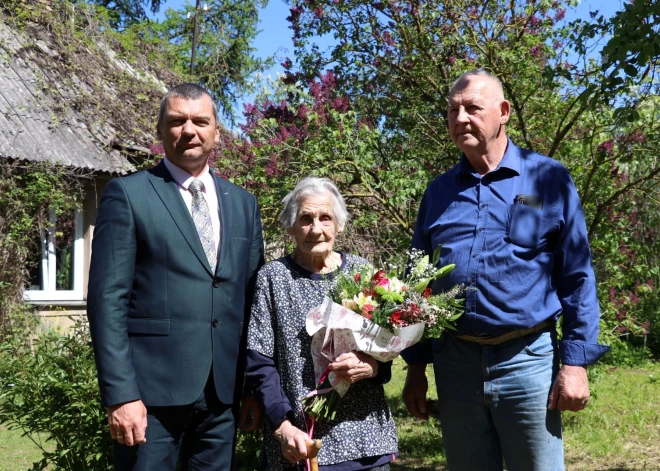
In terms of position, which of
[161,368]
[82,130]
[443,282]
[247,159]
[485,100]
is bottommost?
[161,368]

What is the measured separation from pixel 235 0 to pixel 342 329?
26.8 m

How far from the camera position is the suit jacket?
9.85 feet

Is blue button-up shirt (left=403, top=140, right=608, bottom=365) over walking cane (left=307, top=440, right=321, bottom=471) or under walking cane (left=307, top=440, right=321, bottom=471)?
over

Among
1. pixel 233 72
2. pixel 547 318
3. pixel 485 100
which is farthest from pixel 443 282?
pixel 233 72

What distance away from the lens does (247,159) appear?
6219 mm

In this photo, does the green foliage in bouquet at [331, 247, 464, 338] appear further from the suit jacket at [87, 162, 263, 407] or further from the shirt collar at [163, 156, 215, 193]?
the shirt collar at [163, 156, 215, 193]

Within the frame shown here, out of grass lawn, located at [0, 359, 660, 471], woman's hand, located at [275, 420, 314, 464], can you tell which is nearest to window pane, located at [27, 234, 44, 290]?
grass lawn, located at [0, 359, 660, 471]

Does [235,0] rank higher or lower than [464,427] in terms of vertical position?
higher

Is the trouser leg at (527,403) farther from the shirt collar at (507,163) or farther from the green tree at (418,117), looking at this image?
the green tree at (418,117)

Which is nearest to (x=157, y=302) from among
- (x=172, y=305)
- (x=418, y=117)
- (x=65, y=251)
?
(x=172, y=305)

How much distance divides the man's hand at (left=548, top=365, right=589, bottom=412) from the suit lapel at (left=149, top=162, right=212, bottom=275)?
1565 millimetres

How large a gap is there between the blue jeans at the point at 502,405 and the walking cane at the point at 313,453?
65 centimetres

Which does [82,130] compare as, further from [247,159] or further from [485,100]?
[485,100]

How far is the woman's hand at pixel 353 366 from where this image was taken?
3023mm
